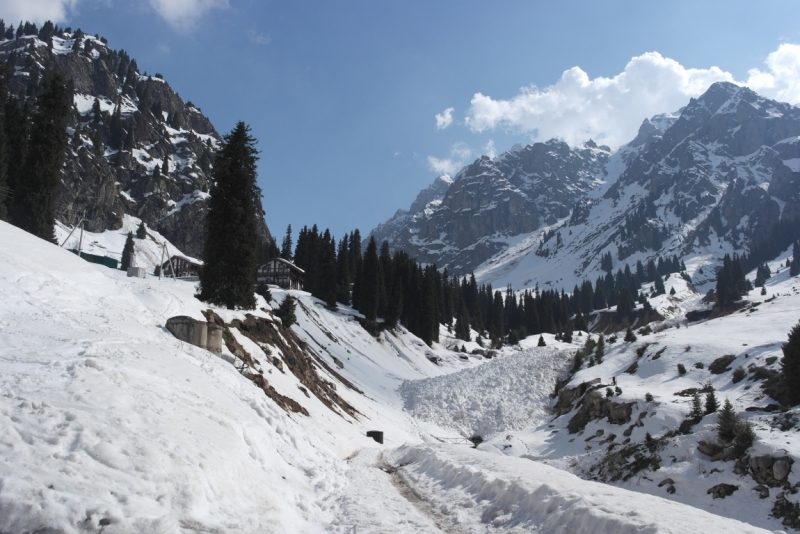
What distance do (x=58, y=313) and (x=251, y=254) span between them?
53.4 ft

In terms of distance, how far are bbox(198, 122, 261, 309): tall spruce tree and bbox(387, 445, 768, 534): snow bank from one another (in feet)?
62.6

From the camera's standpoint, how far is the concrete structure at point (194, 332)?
18328 mm

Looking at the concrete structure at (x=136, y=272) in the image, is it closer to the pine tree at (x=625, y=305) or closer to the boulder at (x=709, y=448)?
the boulder at (x=709, y=448)

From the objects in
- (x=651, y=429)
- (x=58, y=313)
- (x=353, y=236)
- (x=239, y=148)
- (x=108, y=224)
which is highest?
(x=108, y=224)

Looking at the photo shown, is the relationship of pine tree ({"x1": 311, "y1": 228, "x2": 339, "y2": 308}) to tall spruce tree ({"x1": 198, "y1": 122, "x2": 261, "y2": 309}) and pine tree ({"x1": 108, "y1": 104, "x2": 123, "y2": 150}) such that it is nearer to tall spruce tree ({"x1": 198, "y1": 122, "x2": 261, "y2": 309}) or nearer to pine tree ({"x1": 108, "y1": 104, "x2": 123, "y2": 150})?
tall spruce tree ({"x1": 198, "y1": 122, "x2": 261, "y2": 309})

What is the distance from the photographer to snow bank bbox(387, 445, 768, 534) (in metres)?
7.98

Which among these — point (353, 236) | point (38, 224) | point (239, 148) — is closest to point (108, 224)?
point (353, 236)

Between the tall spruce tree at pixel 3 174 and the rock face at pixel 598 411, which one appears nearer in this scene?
the rock face at pixel 598 411

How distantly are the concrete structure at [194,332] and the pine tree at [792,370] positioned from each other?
21620mm

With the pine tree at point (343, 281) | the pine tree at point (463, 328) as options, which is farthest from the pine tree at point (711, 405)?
the pine tree at point (463, 328)

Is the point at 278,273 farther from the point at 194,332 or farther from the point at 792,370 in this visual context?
the point at 792,370

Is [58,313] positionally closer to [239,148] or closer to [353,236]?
[239,148]

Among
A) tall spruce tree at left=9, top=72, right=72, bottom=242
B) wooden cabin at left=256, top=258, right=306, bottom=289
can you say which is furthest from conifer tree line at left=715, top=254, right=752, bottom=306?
tall spruce tree at left=9, top=72, right=72, bottom=242

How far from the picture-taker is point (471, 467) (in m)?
13.8
